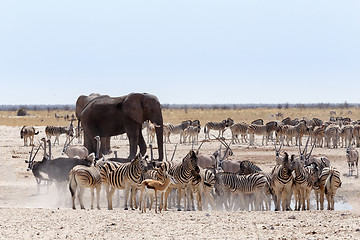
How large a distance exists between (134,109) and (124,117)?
0.47 m

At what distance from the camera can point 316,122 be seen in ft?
115

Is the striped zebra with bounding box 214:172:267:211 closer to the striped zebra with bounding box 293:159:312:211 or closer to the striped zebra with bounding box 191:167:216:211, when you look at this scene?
the striped zebra with bounding box 191:167:216:211

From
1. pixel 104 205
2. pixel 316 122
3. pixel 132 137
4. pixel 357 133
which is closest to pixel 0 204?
pixel 104 205

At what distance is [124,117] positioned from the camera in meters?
17.8

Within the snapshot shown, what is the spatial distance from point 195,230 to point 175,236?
1.55 feet

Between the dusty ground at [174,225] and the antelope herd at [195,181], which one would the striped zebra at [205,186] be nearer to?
the antelope herd at [195,181]

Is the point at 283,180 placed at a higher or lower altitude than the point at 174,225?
higher

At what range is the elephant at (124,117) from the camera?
17562 millimetres

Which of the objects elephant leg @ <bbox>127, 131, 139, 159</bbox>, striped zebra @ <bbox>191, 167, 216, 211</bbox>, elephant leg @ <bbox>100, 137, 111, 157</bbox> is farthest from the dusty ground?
elephant leg @ <bbox>100, 137, 111, 157</bbox>

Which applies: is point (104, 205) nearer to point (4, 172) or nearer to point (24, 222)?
point (24, 222)

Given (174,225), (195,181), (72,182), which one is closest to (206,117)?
(195,181)

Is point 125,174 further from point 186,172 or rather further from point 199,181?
point 199,181

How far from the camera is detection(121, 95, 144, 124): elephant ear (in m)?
17.5

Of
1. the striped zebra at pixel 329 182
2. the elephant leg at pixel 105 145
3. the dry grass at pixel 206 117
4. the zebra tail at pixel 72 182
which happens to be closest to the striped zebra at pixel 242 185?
the striped zebra at pixel 329 182
